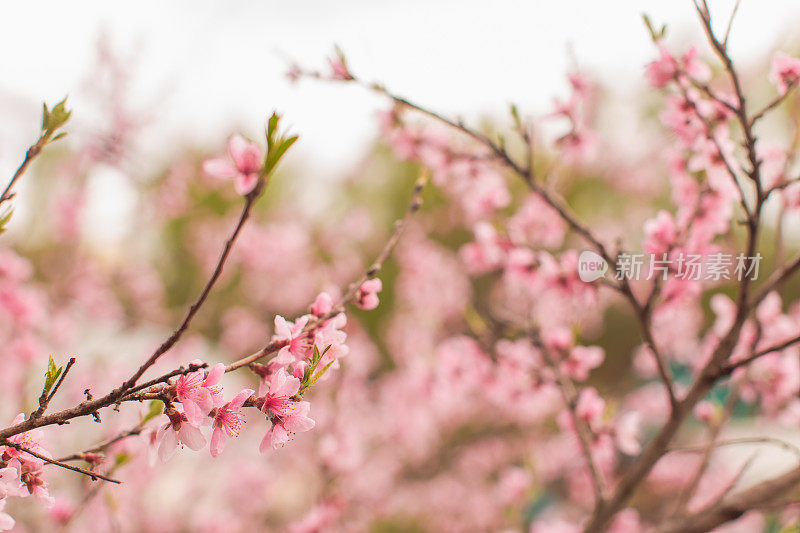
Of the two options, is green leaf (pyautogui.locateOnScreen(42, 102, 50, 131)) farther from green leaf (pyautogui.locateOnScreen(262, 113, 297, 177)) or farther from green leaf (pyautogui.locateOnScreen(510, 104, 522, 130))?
green leaf (pyautogui.locateOnScreen(510, 104, 522, 130))

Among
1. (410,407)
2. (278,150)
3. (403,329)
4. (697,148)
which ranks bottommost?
(278,150)

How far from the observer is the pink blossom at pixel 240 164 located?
0.99 m

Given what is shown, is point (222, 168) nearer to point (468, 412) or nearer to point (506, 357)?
point (506, 357)

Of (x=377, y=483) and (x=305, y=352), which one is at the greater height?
(x=377, y=483)

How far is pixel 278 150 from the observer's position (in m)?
0.82

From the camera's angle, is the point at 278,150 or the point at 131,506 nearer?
the point at 278,150

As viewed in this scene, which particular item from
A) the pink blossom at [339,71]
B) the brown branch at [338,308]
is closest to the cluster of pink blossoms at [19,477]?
the brown branch at [338,308]

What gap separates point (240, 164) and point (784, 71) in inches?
57.4

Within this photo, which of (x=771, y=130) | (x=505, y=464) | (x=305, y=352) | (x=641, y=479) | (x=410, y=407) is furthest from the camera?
(x=771, y=130)

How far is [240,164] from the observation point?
100 centimetres

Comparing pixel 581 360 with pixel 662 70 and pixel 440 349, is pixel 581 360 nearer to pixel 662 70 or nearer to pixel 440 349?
pixel 440 349

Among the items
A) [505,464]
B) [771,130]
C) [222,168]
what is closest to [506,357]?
[222,168]

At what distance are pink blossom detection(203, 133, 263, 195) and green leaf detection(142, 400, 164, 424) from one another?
0.48 m

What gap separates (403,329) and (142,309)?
3.38 m
